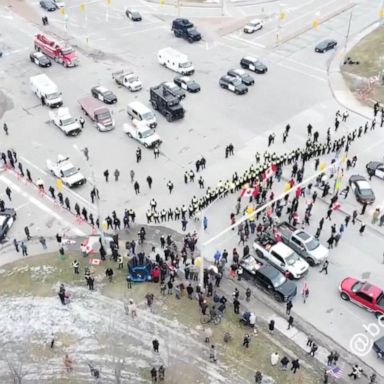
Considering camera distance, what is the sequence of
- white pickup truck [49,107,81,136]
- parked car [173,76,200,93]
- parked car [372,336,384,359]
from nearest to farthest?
parked car [372,336,384,359] → white pickup truck [49,107,81,136] → parked car [173,76,200,93]

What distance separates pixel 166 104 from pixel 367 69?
73.6 feet

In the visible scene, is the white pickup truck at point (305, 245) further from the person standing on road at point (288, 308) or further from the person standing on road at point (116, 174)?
the person standing on road at point (116, 174)

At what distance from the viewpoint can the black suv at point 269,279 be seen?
32.7m

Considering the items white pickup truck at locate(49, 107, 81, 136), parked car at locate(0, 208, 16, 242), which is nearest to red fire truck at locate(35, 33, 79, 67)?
white pickup truck at locate(49, 107, 81, 136)

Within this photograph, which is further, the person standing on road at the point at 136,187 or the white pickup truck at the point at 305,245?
the person standing on road at the point at 136,187

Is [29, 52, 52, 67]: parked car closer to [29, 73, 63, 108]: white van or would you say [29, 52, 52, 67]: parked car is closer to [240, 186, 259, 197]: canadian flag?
[29, 73, 63, 108]: white van

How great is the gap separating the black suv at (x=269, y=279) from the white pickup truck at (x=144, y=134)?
1571cm

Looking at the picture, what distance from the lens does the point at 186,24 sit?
6494 centimetres

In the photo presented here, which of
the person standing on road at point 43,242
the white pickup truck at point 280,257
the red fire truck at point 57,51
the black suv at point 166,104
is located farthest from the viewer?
the red fire truck at point 57,51

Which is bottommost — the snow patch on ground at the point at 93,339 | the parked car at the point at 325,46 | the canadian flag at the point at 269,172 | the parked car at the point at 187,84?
the parked car at the point at 325,46

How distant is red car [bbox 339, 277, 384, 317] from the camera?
31822mm

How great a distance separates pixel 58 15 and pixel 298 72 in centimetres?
3123

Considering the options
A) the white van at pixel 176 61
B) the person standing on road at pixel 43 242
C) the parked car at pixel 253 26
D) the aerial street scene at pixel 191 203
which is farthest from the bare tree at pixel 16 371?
the parked car at pixel 253 26

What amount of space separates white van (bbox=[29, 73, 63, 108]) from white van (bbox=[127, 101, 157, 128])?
7.07 metres
